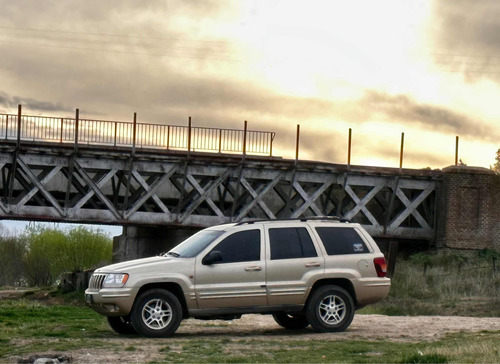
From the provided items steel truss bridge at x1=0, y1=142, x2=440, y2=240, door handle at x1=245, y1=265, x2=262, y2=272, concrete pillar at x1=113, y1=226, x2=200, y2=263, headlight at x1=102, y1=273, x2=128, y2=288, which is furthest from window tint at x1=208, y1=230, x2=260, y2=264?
concrete pillar at x1=113, y1=226, x2=200, y2=263

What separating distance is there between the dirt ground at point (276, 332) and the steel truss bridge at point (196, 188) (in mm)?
20875

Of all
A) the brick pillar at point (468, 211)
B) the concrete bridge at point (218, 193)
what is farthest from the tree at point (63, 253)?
the brick pillar at point (468, 211)

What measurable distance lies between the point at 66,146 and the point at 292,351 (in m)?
27.4

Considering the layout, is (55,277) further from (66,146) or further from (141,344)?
(141,344)

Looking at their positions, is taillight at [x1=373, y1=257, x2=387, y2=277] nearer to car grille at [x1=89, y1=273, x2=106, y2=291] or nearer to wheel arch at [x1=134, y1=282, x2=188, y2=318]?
wheel arch at [x1=134, y1=282, x2=188, y2=318]

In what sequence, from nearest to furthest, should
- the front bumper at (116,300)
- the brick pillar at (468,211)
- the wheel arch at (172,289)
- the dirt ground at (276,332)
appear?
the dirt ground at (276,332)
the front bumper at (116,300)
the wheel arch at (172,289)
the brick pillar at (468,211)

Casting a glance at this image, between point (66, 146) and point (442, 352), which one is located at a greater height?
point (66, 146)

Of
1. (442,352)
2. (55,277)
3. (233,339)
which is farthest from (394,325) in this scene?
(55,277)

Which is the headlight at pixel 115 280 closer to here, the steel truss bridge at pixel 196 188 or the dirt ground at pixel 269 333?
the dirt ground at pixel 269 333

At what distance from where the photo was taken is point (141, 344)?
1360cm

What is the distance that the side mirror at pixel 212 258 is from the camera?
15.1m

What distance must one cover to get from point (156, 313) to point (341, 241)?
3517 mm

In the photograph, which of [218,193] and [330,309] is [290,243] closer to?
[330,309]

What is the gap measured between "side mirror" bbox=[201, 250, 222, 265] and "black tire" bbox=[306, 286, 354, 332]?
5.97 ft
